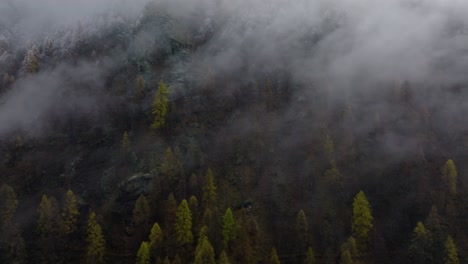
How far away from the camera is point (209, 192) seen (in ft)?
342

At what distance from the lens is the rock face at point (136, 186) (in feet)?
354

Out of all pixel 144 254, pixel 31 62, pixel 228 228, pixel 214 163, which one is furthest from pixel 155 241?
pixel 31 62

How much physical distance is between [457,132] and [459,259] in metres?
49.5

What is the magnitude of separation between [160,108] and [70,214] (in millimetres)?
45638

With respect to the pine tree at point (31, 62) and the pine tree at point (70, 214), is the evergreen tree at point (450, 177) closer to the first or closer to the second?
the pine tree at point (70, 214)

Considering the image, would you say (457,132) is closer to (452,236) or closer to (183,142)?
(452,236)

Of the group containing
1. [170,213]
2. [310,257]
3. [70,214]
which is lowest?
[70,214]

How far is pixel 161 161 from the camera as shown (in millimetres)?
115750

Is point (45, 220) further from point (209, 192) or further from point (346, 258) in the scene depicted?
point (346, 258)

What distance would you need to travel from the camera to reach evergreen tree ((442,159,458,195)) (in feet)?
329

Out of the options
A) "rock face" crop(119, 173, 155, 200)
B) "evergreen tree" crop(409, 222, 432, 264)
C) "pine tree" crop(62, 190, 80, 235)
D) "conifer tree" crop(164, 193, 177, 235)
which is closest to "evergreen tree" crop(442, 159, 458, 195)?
"evergreen tree" crop(409, 222, 432, 264)

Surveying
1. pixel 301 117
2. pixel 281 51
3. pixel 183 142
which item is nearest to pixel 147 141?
pixel 183 142

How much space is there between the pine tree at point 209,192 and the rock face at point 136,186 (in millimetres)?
15461

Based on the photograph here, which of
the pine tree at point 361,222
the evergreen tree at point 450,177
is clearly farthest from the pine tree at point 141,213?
the evergreen tree at point 450,177
